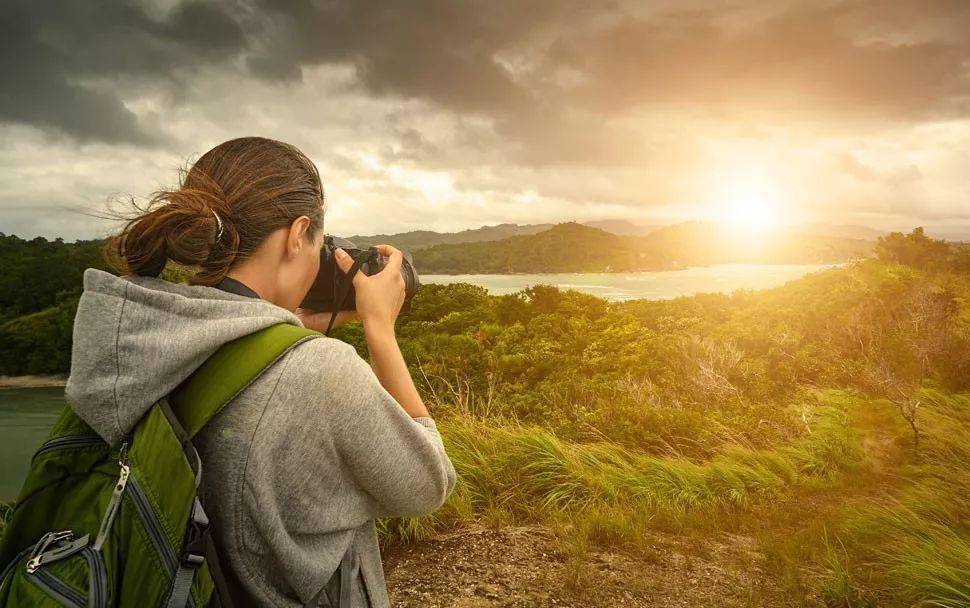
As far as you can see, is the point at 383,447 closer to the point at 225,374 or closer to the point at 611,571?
the point at 225,374

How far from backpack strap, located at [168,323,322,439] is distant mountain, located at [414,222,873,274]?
23.7 meters

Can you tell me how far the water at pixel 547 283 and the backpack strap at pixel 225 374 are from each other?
9930 mm

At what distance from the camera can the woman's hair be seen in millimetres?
954

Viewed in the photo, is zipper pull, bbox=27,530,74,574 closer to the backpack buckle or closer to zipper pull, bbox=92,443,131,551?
zipper pull, bbox=92,443,131,551

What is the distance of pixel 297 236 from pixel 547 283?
33.0 feet

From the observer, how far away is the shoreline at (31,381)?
43.3 m

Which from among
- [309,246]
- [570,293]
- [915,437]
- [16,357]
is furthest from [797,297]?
[16,357]

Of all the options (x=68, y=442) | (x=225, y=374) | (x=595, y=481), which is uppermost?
(x=225, y=374)

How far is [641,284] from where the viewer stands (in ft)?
59.8

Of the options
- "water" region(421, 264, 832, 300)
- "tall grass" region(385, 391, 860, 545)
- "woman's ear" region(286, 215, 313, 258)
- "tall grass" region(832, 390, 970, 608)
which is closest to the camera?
"woman's ear" region(286, 215, 313, 258)

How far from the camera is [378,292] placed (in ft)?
4.18

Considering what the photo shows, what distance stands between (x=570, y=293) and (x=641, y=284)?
810 centimetres

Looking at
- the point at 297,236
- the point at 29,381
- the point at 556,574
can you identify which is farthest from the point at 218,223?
the point at 29,381

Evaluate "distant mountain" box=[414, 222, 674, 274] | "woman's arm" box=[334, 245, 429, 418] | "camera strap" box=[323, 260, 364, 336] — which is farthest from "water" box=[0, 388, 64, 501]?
"woman's arm" box=[334, 245, 429, 418]
